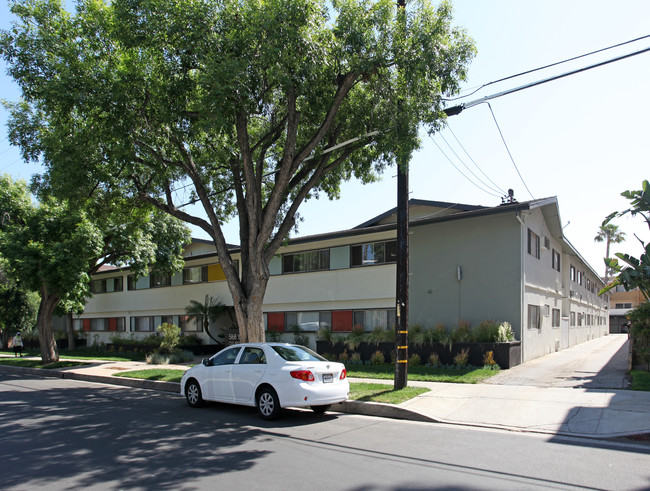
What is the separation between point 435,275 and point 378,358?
3724 mm

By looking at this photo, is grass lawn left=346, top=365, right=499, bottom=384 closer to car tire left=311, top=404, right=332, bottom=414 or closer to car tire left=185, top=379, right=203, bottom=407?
car tire left=311, top=404, right=332, bottom=414

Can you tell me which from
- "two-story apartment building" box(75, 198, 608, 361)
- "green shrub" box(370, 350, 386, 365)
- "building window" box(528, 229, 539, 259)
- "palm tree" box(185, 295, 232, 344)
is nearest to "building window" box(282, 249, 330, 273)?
"two-story apartment building" box(75, 198, 608, 361)

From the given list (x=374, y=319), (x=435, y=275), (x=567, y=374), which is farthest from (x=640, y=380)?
(x=374, y=319)

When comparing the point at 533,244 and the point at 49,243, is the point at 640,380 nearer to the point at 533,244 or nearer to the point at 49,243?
the point at 533,244

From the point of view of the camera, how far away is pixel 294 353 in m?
10.1

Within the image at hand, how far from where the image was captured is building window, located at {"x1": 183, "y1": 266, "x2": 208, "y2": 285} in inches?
1125

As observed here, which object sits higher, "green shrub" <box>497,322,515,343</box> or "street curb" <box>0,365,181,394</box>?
"green shrub" <box>497,322,515,343</box>

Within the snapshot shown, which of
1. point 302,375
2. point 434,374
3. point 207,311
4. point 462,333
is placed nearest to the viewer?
point 302,375

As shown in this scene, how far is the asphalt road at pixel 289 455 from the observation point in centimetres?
576

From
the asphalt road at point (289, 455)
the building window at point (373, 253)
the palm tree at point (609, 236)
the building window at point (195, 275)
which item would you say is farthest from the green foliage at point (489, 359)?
the palm tree at point (609, 236)

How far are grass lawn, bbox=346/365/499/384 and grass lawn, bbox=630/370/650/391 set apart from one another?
349 cm

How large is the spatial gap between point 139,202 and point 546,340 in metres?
16.8

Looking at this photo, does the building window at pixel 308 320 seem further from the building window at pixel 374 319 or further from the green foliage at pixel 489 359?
the green foliage at pixel 489 359

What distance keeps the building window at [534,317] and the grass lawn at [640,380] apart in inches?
181
